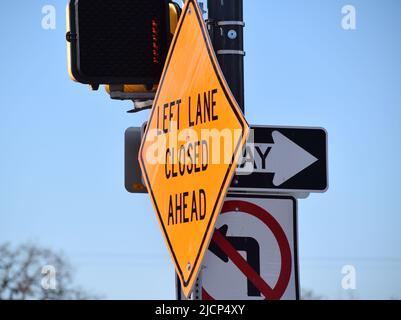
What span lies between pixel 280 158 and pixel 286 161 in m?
0.04

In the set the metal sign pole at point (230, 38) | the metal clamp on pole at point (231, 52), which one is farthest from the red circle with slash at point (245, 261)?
the metal clamp on pole at point (231, 52)

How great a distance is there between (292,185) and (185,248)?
1117 millimetres

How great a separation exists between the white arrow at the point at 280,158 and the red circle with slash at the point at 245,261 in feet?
0.70

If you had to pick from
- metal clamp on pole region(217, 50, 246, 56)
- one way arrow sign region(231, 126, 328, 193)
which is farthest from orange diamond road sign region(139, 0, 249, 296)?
one way arrow sign region(231, 126, 328, 193)

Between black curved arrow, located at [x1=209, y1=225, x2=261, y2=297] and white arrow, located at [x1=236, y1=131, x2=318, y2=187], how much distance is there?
1.30ft

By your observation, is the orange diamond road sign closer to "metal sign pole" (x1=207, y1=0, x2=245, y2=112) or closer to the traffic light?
the traffic light

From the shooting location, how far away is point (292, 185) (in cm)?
684

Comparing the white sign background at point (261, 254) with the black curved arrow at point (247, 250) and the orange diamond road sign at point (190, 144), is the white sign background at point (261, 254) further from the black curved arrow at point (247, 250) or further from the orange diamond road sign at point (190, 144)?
the orange diamond road sign at point (190, 144)

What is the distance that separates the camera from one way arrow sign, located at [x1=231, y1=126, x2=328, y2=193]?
6.77 m

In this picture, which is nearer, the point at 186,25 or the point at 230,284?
the point at 186,25

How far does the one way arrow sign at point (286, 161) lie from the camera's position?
22.2ft

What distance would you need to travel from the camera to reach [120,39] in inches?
263
